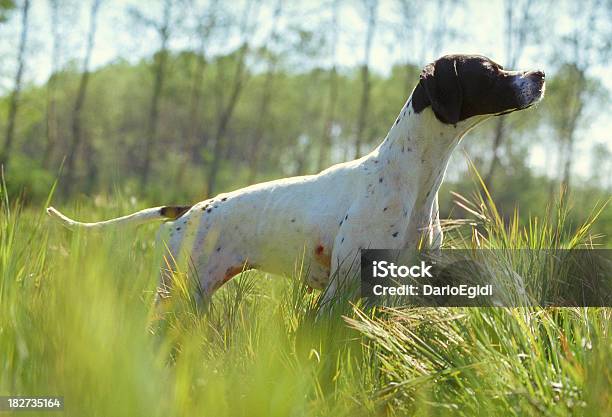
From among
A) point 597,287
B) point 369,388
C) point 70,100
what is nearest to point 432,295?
point 369,388

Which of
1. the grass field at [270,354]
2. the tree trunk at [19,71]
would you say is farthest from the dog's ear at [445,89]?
the tree trunk at [19,71]

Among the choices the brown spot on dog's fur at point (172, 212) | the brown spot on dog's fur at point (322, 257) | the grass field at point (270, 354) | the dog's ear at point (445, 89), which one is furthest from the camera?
the brown spot on dog's fur at point (172, 212)

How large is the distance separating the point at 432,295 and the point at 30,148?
2629 inches

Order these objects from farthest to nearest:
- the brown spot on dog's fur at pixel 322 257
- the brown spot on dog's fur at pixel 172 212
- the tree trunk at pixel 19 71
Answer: the tree trunk at pixel 19 71, the brown spot on dog's fur at pixel 172 212, the brown spot on dog's fur at pixel 322 257

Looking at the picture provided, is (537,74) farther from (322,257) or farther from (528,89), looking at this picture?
(322,257)

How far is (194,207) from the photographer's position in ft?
16.1

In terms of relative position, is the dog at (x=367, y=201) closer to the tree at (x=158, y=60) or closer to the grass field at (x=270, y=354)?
the grass field at (x=270, y=354)

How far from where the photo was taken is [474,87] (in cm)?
419

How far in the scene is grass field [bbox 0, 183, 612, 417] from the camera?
2166 mm

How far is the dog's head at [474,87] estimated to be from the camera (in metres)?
4.17

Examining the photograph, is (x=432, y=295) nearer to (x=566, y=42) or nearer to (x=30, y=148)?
(x=566, y=42)

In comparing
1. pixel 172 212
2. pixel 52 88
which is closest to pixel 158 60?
pixel 52 88

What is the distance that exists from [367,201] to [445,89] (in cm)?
83

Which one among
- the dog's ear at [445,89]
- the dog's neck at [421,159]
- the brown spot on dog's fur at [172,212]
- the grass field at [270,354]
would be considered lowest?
the grass field at [270,354]
